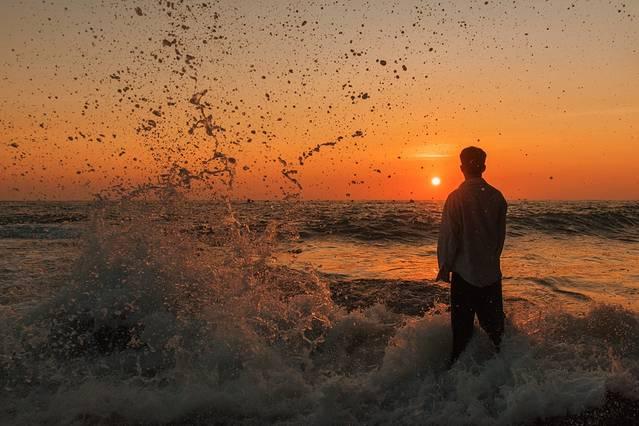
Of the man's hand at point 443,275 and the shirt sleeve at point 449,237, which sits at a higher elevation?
the shirt sleeve at point 449,237

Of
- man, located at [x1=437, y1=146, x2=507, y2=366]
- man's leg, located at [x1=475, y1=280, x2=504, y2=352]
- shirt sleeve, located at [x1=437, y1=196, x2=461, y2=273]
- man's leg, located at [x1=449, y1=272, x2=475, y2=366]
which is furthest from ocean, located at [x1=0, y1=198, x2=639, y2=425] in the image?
shirt sleeve, located at [x1=437, y1=196, x2=461, y2=273]

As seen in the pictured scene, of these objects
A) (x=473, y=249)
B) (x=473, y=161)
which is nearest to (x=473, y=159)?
(x=473, y=161)

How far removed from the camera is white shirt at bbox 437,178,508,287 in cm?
438

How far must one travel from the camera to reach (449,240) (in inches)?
176

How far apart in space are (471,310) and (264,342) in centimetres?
213

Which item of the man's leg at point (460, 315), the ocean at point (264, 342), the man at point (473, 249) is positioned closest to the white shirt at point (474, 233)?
the man at point (473, 249)

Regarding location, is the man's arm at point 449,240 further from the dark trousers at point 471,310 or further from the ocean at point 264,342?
the ocean at point 264,342

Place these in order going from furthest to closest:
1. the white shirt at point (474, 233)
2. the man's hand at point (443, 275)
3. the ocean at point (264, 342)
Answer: the man's hand at point (443, 275) → the white shirt at point (474, 233) → the ocean at point (264, 342)

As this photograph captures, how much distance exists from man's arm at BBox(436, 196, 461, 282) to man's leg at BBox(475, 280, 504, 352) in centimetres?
36

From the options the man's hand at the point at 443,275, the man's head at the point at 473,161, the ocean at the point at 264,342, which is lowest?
the ocean at the point at 264,342

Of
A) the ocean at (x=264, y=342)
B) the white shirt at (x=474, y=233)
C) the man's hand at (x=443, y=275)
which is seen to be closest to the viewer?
the ocean at (x=264, y=342)

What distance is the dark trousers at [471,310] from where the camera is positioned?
441 centimetres

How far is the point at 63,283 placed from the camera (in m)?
7.21

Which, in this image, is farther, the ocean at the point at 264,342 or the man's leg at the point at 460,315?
the man's leg at the point at 460,315
